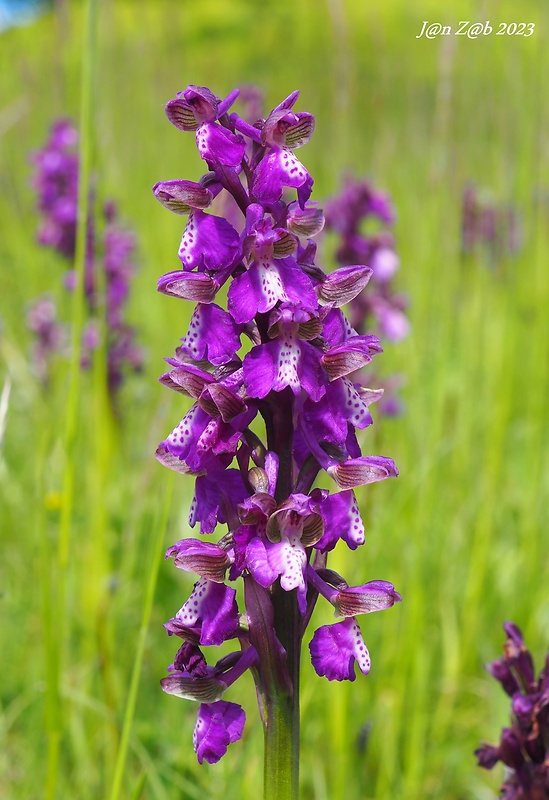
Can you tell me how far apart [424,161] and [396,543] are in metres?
1.68

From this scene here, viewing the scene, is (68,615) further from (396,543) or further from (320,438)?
(320,438)

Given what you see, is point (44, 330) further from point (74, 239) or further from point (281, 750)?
point (281, 750)

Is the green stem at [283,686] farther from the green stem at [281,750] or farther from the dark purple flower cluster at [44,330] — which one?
the dark purple flower cluster at [44,330]

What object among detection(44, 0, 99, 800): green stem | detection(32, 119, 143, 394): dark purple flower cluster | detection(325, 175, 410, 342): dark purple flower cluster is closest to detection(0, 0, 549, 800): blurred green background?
detection(44, 0, 99, 800): green stem

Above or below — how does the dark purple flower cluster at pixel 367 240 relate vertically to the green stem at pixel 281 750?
above

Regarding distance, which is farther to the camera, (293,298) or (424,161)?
(424,161)

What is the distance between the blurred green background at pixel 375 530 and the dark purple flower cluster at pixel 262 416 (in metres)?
0.20

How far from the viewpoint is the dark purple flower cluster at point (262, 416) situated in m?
0.97

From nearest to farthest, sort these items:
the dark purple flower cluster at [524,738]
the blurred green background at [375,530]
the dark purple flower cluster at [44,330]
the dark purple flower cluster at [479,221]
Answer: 1. the dark purple flower cluster at [524,738]
2. the blurred green background at [375,530]
3. the dark purple flower cluster at [479,221]
4. the dark purple flower cluster at [44,330]

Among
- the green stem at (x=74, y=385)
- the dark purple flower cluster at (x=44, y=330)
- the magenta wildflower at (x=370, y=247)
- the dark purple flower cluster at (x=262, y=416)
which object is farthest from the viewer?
the dark purple flower cluster at (x=44, y=330)

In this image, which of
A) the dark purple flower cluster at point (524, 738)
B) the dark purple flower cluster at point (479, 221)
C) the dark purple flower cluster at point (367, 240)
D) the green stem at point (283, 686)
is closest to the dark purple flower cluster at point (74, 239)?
the dark purple flower cluster at point (367, 240)

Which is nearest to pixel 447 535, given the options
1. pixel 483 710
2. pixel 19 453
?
pixel 483 710

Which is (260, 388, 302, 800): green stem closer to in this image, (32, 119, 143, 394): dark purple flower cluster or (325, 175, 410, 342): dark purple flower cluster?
(325, 175, 410, 342): dark purple flower cluster

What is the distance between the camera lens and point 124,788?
202cm
